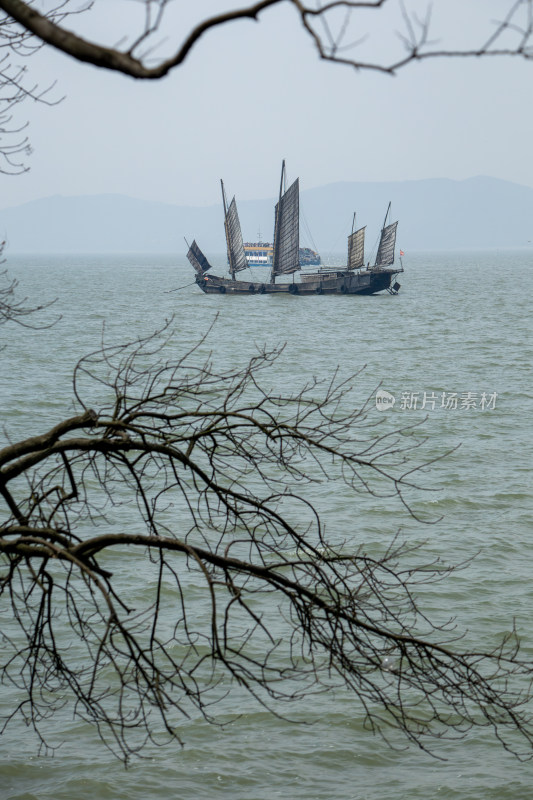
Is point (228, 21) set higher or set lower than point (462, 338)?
higher

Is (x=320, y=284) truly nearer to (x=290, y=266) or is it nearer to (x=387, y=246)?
(x=290, y=266)

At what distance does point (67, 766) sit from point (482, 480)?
1092 cm

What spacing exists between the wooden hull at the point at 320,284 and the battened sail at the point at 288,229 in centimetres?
465

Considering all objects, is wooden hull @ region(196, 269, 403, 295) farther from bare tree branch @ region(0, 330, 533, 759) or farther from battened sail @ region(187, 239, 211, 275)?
bare tree branch @ region(0, 330, 533, 759)

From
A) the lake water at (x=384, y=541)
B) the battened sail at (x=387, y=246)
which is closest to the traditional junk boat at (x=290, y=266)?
the battened sail at (x=387, y=246)

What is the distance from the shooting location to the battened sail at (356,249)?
7444 cm

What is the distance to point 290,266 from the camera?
234 feet

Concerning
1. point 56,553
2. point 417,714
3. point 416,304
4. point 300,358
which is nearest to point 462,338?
point 300,358

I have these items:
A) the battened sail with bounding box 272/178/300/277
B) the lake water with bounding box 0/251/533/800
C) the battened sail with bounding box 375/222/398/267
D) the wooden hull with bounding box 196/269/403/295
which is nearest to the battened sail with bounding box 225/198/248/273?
the wooden hull with bounding box 196/269/403/295

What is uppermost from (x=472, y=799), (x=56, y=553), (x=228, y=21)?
(x=228, y=21)

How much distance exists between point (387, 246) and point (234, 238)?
15.4 metres

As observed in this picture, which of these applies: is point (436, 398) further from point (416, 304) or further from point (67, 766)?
point (416, 304)

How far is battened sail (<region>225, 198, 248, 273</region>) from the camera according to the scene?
6830cm

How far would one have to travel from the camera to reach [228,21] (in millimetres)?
2428
